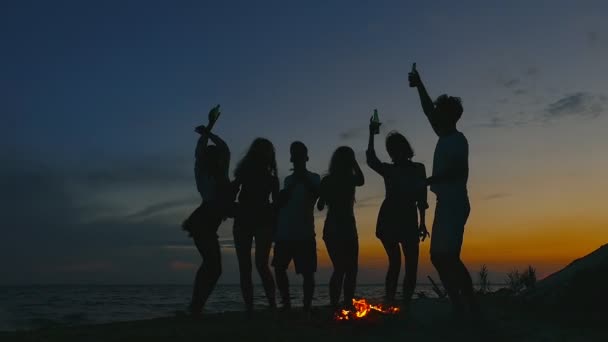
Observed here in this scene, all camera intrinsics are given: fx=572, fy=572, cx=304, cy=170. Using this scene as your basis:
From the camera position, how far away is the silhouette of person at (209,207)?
6.88 metres

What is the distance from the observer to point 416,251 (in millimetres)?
7613

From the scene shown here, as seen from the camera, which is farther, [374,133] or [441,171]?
[374,133]

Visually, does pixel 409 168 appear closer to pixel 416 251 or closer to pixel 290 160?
pixel 416 251

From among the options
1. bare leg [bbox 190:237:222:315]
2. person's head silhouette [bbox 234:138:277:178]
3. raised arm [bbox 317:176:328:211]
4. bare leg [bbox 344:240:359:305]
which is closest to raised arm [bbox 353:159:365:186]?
raised arm [bbox 317:176:328:211]

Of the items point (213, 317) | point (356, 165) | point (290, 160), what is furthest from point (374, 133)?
point (213, 317)

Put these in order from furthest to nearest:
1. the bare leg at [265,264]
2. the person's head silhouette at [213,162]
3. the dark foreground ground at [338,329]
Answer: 1. the bare leg at [265,264]
2. the person's head silhouette at [213,162]
3. the dark foreground ground at [338,329]

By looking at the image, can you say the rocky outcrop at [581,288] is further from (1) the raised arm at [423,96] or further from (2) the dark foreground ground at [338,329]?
(1) the raised arm at [423,96]

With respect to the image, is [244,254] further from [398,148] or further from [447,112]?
[447,112]

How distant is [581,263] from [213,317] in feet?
18.1

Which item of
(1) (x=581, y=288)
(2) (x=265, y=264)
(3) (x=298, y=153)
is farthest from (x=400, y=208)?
(1) (x=581, y=288)

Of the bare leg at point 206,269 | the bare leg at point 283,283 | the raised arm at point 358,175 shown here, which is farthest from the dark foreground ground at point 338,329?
the raised arm at point 358,175

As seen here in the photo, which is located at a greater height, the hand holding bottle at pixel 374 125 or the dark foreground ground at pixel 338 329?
the hand holding bottle at pixel 374 125

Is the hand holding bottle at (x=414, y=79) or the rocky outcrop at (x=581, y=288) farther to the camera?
the rocky outcrop at (x=581, y=288)

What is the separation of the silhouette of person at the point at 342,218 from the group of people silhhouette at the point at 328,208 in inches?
0.5
